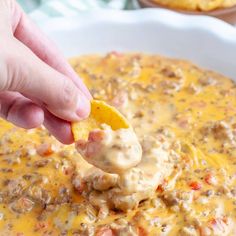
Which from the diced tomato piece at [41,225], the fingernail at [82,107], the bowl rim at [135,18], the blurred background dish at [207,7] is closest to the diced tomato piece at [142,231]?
the diced tomato piece at [41,225]

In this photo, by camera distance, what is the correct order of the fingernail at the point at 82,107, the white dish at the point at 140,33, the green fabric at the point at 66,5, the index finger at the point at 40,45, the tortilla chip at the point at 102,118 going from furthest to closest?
the green fabric at the point at 66,5
the white dish at the point at 140,33
the index finger at the point at 40,45
the tortilla chip at the point at 102,118
the fingernail at the point at 82,107

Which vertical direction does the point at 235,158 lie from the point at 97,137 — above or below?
below

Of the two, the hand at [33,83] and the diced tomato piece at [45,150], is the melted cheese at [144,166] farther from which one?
the hand at [33,83]

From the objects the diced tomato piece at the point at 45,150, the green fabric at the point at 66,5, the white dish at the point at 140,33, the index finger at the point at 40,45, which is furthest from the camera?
the green fabric at the point at 66,5

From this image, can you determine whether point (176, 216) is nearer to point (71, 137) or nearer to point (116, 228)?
point (116, 228)

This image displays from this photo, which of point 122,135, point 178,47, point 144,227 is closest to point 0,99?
point 122,135

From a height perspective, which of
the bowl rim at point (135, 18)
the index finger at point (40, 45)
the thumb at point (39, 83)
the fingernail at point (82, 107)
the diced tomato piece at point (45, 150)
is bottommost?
the diced tomato piece at point (45, 150)

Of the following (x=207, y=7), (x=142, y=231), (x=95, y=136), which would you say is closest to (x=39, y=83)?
(x=95, y=136)

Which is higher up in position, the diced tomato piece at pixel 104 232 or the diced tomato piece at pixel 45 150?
the diced tomato piece at pixel 104 232

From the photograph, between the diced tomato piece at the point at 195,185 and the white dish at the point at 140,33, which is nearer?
the diced tomato piece at the point at 195,185
